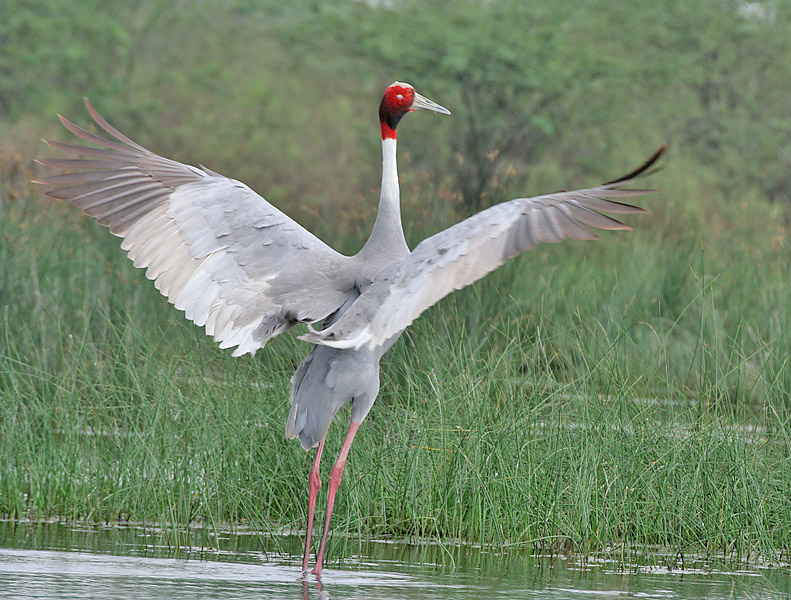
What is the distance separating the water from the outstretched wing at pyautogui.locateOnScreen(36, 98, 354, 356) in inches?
38.7

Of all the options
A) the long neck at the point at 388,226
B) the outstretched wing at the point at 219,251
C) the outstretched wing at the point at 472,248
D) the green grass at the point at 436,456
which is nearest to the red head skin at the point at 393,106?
the long neck at the point at 388,226

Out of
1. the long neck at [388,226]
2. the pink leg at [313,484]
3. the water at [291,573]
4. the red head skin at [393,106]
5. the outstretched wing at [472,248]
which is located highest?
the red head skin at [393,106]

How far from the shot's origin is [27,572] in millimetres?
5168

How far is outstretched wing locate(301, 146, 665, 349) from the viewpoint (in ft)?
17.5

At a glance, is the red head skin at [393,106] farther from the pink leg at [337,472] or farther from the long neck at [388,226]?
the pink leg at [337,472]

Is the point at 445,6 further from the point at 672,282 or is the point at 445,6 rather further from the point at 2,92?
the point at 672,282

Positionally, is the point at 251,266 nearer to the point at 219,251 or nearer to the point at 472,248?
the point at 219,251

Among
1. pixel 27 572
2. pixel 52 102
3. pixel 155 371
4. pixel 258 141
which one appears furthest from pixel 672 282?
pixel 52 102

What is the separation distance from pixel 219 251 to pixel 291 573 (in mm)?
1599

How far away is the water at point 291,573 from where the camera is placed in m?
5.02

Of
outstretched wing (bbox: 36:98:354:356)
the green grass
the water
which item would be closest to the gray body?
outstretched wing (bbox: 36:98:354:356)

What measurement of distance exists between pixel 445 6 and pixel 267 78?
175 inches

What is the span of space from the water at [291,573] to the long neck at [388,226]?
1.40 metres

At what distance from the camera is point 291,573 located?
18.0 ft
